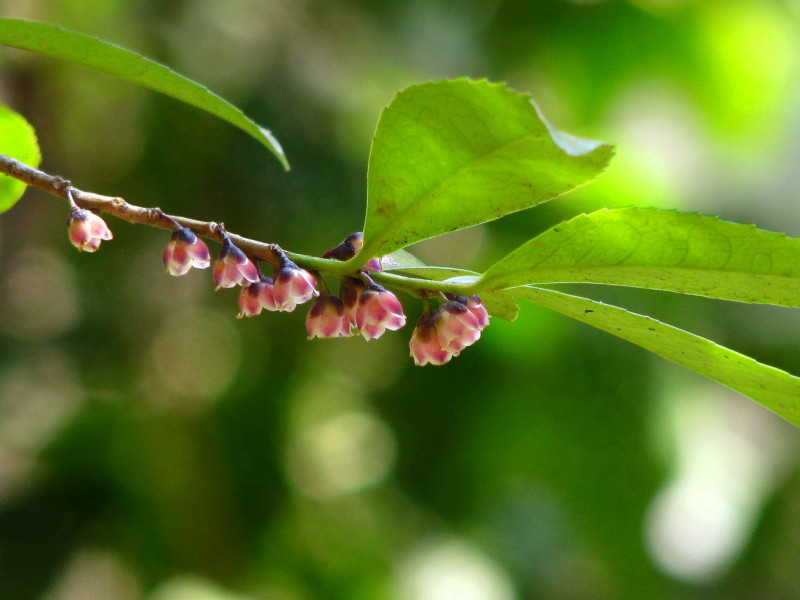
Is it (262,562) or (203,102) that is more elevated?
(203,102)

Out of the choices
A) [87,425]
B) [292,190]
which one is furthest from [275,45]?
[87,425]

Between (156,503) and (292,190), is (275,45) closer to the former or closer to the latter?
(292,190)

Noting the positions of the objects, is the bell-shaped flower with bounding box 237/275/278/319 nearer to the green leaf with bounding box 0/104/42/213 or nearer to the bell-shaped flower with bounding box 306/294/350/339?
the bell-shaped flower with bounding box 306/294/350/339

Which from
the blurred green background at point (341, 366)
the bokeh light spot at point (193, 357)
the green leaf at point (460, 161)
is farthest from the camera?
the bokeh light spot at point (193, 357)

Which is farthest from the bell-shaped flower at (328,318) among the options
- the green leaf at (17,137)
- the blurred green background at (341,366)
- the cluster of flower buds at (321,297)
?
the blurred green background at (341,366)

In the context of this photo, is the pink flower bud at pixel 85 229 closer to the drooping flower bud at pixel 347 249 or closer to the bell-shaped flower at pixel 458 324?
the drooping flower bud at pixel 347 249

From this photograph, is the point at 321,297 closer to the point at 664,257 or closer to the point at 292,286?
the point at 292,286

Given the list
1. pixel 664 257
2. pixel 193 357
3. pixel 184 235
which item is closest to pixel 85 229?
pixel 184 235
